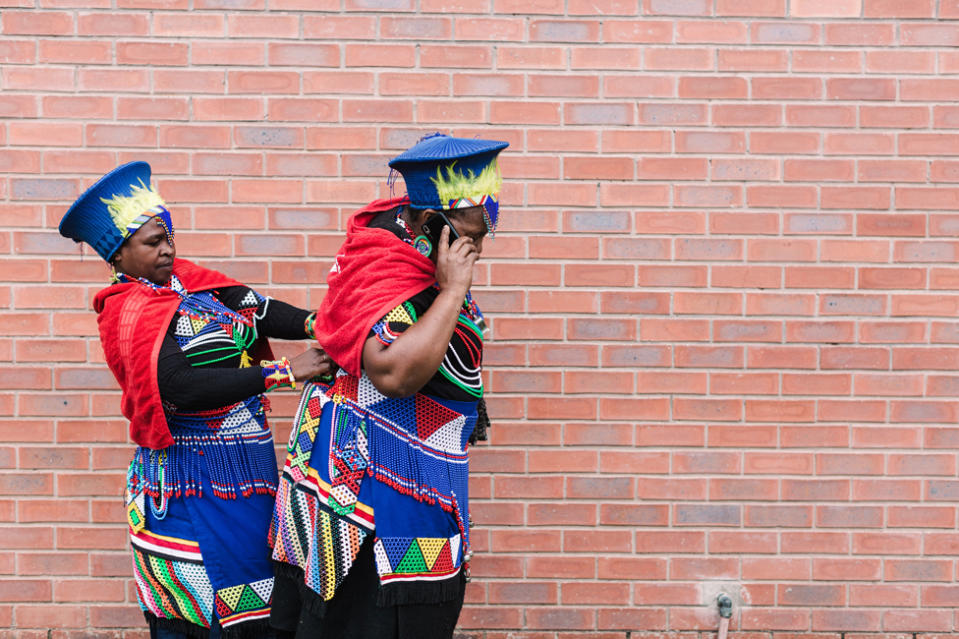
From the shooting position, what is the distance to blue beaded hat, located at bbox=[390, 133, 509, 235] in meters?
2.10

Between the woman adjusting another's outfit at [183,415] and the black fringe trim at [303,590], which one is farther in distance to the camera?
the woman adjusting another's outfit at [183,415]

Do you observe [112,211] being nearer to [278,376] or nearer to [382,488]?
[278,376]

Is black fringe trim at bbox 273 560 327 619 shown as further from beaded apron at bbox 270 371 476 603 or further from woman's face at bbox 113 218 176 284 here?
woman's face at bbox 113 218 176 284

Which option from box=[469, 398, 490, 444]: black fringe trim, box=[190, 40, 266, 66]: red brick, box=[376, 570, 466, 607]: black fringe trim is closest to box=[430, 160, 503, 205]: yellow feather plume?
box=[469, 398, 490, 444]: black fringe trim

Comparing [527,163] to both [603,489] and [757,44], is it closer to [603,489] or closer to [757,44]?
[757,44]

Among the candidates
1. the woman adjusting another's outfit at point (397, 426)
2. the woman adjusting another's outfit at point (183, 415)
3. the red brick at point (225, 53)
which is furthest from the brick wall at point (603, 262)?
the woman adjusting another's outfit at point (397, 426)

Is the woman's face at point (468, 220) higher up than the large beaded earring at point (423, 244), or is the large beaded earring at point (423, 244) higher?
the woman's face at point (468, 220)

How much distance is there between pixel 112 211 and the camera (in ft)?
7.73

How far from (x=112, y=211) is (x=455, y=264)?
1.01 m

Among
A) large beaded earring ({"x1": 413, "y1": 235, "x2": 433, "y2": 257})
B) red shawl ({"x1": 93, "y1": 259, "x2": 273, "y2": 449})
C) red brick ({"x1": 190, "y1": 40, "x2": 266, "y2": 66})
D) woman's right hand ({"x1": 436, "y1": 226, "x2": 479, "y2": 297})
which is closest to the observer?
woman's right hand ({"x1": 436, "y1": 226, "x2": 479, "y2": 297})

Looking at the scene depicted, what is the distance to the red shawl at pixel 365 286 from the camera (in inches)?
82.8

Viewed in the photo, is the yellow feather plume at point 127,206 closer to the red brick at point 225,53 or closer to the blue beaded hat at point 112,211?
the blue beaded hat at point 112,211

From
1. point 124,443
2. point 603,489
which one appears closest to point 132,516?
point 124,443

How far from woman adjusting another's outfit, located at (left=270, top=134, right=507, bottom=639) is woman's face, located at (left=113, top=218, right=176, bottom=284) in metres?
0.53
